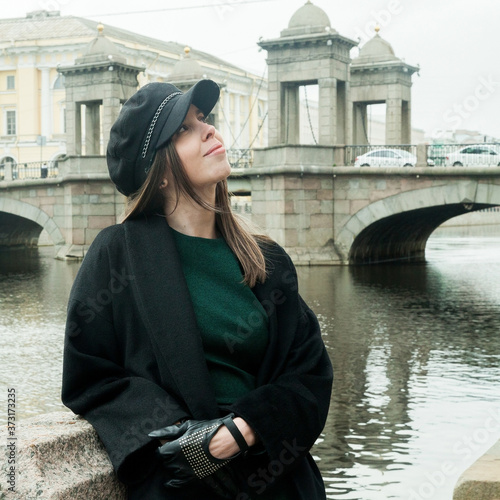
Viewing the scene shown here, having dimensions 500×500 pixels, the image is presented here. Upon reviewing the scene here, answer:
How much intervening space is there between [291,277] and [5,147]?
188ft

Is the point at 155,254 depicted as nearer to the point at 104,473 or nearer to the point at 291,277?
the point at 291,277

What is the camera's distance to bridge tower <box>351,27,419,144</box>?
31.7m

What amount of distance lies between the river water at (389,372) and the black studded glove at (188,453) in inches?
163

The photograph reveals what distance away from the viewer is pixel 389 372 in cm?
1015

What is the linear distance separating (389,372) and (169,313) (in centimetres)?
814

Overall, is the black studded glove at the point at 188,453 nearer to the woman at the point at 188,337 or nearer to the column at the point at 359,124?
the woman at the point at 188,337

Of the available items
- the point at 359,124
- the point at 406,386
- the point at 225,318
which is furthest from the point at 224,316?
the point at 359,124

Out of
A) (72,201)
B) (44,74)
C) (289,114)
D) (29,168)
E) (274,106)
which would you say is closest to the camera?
(274,106)

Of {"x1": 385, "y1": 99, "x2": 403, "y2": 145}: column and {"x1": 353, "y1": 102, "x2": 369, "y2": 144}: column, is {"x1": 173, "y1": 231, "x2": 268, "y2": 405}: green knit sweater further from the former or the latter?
{"x1": 353, "y1": 102, "x2": 369, "y2": 144}: column

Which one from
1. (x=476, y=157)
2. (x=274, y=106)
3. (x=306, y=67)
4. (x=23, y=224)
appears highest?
(x=306, y=67)

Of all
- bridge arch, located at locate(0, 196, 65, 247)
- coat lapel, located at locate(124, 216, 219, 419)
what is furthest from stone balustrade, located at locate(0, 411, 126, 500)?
bridge arch, located at locate(0, 196, 65, 247)

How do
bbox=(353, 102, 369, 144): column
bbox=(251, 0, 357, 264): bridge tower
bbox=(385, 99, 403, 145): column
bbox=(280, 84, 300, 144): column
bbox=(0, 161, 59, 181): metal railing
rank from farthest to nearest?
bbox=(0, 161, 59, 181): metal railing → bbox=(353, 102, 369, 144): column → bbox=(385, 99, 403, 145): column → bbox=(280, 84, 300, 144): column → bbox=(251, 0, 357, 264): bridge tower

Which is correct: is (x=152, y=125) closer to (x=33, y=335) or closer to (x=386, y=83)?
(x=33, y=335)

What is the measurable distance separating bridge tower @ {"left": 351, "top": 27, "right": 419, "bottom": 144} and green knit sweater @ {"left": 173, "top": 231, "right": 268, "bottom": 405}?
29263 mm
